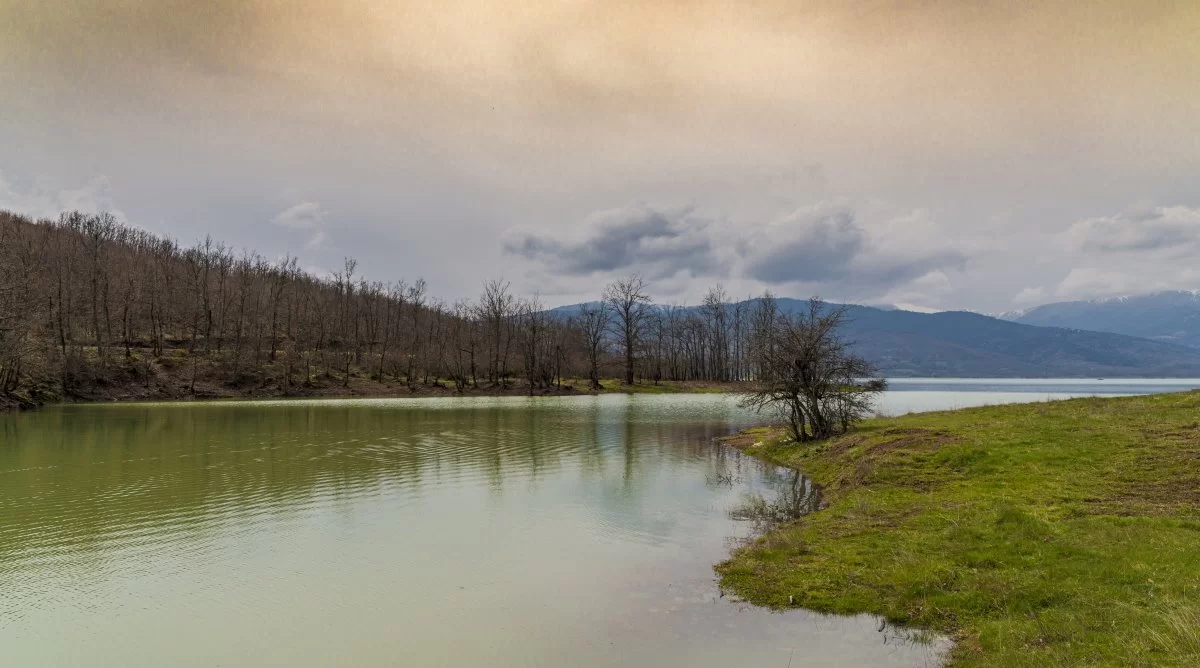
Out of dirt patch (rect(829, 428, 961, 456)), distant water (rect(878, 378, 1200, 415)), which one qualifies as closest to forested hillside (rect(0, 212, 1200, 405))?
distant water (rect(878, 378, 1200, 415))

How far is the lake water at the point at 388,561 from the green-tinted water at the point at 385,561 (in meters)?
0.07

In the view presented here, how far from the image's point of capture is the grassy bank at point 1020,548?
8982mm

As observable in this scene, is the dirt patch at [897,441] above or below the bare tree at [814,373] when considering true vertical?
below

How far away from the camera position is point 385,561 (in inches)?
600

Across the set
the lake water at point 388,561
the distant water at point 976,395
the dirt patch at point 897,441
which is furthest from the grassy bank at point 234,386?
the dirt patch at point 897,441

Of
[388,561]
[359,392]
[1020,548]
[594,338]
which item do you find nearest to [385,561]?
[388,561]

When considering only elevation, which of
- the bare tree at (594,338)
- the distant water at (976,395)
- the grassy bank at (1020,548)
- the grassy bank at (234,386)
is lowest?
the distant water at (976,395)

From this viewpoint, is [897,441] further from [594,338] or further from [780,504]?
[594,338]

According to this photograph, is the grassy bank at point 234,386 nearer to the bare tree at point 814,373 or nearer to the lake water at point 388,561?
the lake water at point 388,561

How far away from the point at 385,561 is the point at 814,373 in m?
24.7

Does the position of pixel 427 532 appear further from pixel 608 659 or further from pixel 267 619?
pixel 608 659

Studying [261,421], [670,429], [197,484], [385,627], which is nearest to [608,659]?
[385,627]

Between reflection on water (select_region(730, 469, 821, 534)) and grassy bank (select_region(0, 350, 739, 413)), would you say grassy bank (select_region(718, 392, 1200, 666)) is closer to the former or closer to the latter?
reflection on water (select_region(730, 469, 821, 534))

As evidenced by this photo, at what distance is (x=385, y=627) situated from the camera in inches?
447
